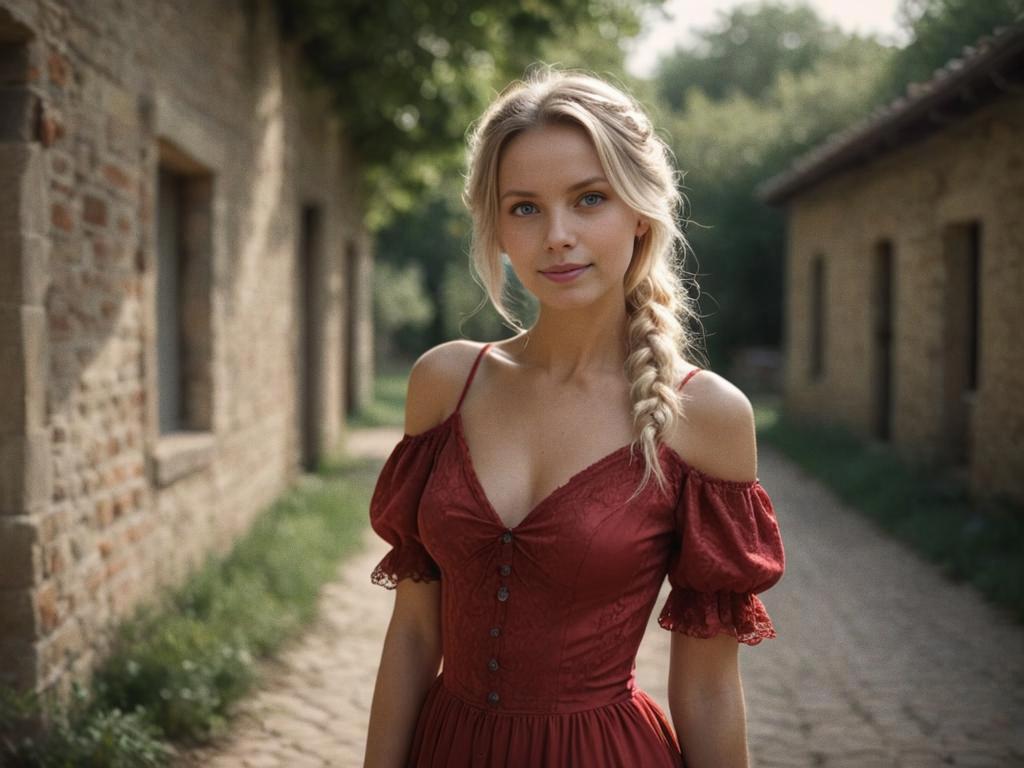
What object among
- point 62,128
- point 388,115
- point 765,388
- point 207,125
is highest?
point 388,115

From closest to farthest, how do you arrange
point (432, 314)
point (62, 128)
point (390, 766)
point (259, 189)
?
point (390, 766) → point (62, 128) → point (259, 189) → point (432, 314)

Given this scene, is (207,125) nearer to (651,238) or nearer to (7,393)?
(7,393)

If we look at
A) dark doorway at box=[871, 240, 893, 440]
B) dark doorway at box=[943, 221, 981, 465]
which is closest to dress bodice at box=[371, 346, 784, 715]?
dark doorway at box=[943, 221, 981, 465]

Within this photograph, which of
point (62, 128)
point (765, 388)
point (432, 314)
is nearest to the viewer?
point (62, 128)

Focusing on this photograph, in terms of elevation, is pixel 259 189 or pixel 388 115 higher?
pixel 388 115

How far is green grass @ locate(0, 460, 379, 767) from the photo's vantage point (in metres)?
3.45

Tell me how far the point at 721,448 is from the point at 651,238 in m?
0.42

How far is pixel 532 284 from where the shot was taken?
186cm

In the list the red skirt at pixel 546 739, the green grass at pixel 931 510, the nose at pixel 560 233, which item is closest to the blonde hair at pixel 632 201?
the nose at pixel 560 233

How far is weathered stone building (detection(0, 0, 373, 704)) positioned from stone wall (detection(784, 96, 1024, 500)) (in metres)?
5.54

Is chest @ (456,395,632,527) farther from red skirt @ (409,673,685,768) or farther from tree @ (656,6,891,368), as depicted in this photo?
tree @ (656,6,891,368)

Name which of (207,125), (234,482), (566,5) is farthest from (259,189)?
(566,5)

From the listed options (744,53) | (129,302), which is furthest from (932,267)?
(744,53)

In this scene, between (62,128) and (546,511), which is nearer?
(546,511)
